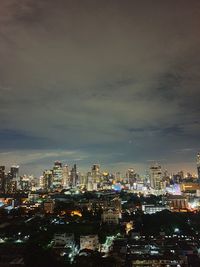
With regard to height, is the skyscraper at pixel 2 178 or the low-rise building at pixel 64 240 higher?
the skyscraper at pixel 2 178

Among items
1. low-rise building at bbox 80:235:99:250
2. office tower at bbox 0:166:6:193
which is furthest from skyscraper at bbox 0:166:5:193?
low-rise building at bbox 80:235:99:250

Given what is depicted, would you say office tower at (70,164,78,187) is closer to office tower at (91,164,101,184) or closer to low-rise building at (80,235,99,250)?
office tower at (91,164,101,184)

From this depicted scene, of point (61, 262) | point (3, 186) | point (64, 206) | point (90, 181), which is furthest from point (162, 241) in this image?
point (90, 181)

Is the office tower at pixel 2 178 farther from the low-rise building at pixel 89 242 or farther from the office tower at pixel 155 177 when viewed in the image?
the low-rise building at pixel 89 242

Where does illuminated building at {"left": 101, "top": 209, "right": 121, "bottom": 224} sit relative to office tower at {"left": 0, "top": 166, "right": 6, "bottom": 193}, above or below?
below

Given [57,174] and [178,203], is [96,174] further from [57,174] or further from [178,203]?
[178,203]

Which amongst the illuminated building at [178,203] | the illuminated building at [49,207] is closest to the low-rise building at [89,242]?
the illuminated building at [49,207]

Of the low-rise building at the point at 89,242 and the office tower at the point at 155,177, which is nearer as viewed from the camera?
the low-rise building at the point at 89,242

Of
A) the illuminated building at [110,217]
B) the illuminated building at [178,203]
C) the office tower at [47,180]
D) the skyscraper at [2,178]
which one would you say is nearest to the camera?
the illuminated building at [110,217]

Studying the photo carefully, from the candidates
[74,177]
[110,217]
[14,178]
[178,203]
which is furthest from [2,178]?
[110,217]

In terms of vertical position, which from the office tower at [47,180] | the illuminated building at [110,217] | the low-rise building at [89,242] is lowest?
the low-rise building at [89,242]
